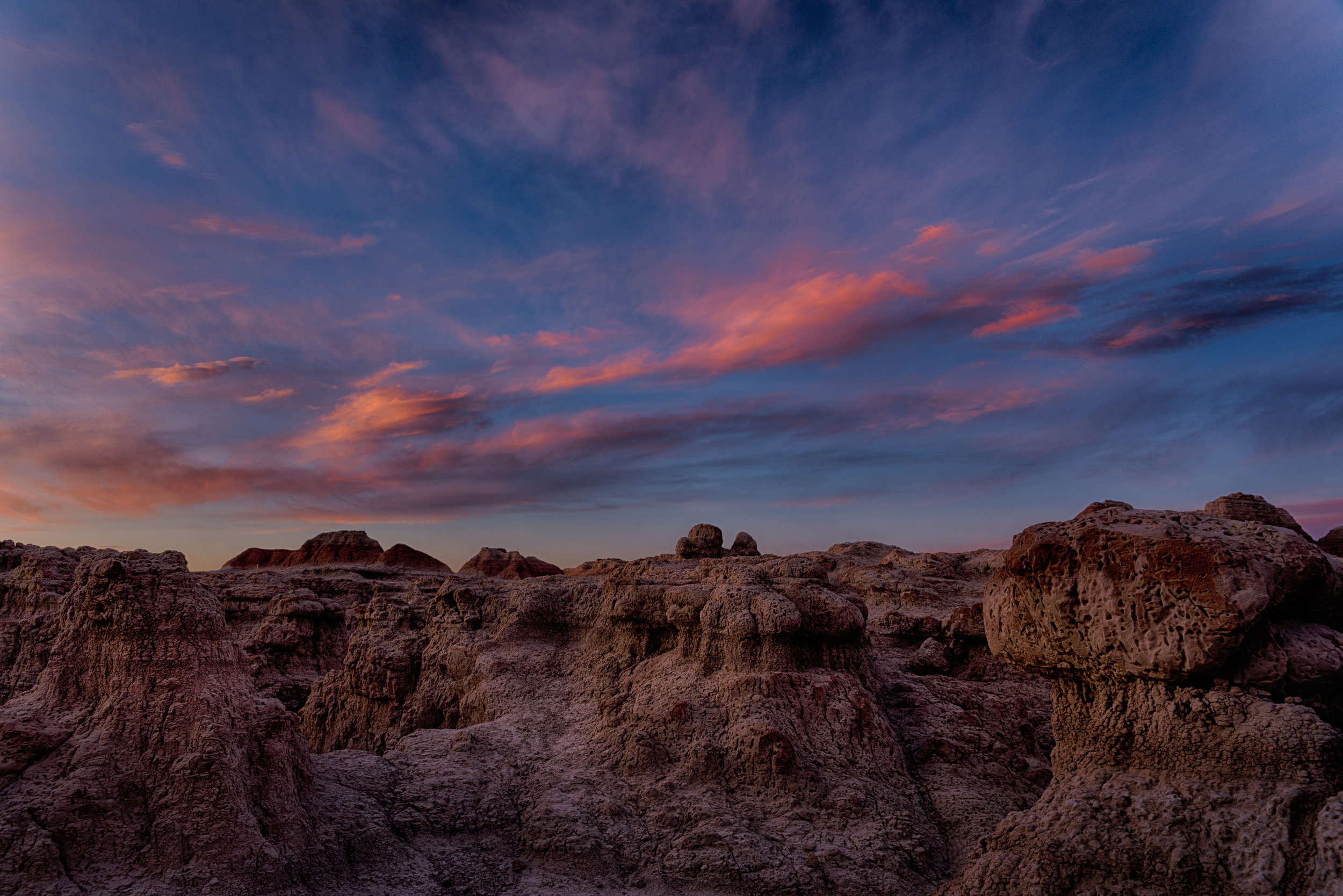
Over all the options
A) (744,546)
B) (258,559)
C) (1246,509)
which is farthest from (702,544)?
(258,559)

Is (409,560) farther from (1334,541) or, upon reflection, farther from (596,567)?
(1334,541)

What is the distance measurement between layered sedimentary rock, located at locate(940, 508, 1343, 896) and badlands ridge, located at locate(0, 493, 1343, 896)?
2cm

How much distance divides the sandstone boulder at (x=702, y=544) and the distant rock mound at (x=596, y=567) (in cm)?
271

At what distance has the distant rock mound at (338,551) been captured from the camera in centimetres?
5050

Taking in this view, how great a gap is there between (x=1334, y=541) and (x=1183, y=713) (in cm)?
1866

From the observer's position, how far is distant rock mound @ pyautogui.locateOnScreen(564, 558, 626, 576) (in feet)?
98.1

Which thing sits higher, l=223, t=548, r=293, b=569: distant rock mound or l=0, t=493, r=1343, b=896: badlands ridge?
l=223, t=548, r=293, b=569: distant rock mound

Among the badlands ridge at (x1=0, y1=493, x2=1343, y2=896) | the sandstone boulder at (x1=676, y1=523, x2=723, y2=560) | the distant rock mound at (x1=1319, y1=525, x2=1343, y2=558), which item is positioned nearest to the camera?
the badlands ridge at (x1=0, y1=493, x2=1343, y2=896)

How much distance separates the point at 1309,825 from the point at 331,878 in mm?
8099

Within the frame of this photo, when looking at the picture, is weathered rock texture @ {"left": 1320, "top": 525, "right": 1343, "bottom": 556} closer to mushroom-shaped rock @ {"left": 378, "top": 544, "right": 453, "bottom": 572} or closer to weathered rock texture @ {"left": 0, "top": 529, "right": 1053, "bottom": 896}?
weathered rock texture @ {"left": 0, "top": 529, "right": 1053, "bottom": 896}

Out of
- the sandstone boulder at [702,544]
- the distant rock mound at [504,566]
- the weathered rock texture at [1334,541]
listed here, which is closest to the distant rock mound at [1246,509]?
the weathered rock texture at [1334,541]

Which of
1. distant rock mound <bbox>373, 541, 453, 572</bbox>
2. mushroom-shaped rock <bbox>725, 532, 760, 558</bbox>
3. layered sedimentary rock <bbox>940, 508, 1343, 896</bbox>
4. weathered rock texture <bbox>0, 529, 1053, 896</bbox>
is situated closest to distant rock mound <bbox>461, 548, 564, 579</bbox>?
distant rock mound <bbox>373, 541, 453, 572</bbox>

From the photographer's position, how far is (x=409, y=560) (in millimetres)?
50844

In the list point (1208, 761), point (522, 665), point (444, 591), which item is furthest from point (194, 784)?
point (1208, 761)
